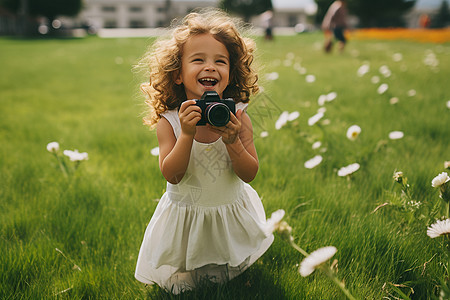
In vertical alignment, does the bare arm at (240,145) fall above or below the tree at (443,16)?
above

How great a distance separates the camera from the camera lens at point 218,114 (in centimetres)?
110

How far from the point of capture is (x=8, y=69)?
800cm

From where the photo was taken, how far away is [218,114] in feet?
3.63

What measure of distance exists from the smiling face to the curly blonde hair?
0.12 feet

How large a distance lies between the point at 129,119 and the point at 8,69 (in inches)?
231

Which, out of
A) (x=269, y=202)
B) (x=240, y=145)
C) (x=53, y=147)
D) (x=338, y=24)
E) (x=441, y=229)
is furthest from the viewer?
(x=338, y=24)

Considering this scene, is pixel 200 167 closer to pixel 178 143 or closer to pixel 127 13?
pixel 178 143

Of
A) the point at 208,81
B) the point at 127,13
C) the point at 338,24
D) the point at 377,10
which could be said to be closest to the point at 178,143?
the point at 208,81

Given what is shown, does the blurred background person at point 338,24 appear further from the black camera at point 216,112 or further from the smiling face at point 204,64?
the black camera at point 216,112

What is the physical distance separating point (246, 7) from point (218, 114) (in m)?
62.3

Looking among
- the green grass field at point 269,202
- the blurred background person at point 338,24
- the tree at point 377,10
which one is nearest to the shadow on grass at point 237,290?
the green grass field at point 269,202

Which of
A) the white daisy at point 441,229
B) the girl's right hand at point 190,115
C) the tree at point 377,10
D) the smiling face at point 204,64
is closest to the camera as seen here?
the white daisy at point 441,229

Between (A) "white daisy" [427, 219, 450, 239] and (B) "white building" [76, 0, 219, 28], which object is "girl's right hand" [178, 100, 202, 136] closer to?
(A) "white daisy" [427, 219, 450, 239]

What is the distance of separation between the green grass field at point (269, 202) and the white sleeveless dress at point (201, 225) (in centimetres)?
11
